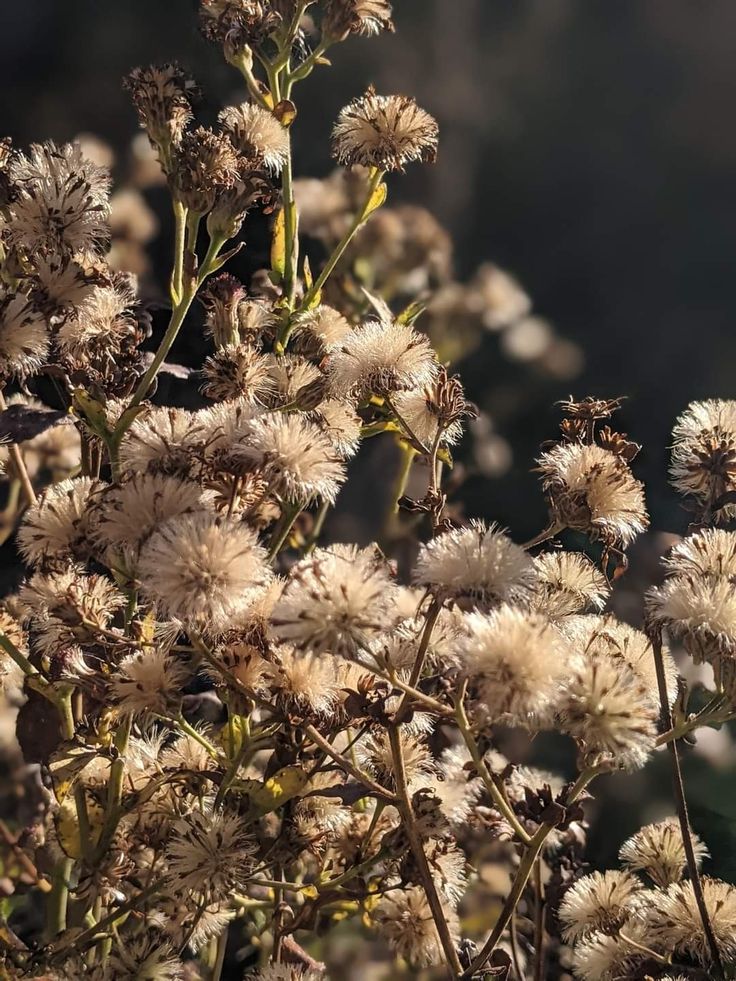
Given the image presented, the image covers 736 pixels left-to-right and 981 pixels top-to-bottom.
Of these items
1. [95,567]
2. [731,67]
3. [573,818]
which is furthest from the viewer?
[731,67]

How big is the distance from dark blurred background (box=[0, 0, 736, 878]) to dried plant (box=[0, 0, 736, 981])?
275mm

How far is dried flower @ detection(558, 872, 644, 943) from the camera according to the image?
0.50m

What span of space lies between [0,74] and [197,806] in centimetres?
64

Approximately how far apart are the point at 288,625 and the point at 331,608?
17 mm

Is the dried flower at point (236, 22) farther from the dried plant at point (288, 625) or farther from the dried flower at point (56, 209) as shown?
the dried flower at point (56, 209)

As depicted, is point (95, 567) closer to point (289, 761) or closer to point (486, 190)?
point (289, 761)

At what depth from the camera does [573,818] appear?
399 millimetres

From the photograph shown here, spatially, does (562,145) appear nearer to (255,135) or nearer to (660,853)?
(255,135)

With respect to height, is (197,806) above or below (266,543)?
below

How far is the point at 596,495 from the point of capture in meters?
0.44

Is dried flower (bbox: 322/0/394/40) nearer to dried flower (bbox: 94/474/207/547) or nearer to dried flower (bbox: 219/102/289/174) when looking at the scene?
dried flower (bbox: 219/102/289/174)

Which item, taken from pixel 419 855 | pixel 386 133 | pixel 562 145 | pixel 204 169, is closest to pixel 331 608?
pixel 419 855

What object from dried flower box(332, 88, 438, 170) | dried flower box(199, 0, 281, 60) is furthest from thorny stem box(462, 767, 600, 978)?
dried flower box(199, 0, 281, 60)

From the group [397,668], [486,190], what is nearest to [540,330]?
[486,190]
